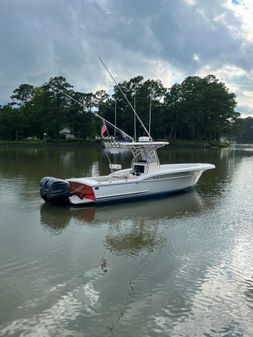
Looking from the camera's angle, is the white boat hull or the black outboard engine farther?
the white boat hull

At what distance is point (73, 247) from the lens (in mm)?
11062

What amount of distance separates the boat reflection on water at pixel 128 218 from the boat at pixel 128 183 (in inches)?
18.1

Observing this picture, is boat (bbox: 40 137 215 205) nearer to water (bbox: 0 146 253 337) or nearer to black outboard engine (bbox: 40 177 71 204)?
black outboard engine (bbox: 40 177 71 204)

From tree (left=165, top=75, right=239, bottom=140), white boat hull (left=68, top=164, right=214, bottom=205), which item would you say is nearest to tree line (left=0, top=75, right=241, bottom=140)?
tree (left=165, top=75, right=239, bottom=140)

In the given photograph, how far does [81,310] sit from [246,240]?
697 cm

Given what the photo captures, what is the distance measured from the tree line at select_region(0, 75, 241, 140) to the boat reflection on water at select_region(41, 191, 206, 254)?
61.3 metres

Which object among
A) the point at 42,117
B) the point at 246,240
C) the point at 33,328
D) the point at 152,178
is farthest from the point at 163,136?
the point at 33,328

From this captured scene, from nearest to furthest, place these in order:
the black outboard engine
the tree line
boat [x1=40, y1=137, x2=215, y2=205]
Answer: the black outboard engine
boat [x1=40, y1=137, x2=215, y2=205]
the tree line

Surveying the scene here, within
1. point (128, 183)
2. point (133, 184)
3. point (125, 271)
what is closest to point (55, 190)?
point (128, 183)

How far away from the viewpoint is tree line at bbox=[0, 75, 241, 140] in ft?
275

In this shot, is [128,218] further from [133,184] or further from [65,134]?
[65,134]

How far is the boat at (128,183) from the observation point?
1641 cm

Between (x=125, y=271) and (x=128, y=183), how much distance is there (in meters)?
8.39

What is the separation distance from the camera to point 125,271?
9.26 meters
